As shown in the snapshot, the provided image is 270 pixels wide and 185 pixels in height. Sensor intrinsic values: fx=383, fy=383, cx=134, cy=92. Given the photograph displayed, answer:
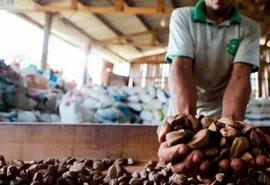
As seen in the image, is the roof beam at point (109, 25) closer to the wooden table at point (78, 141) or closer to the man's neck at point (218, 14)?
the man's neck at point (218, 14)

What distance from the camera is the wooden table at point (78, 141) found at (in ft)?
4.39

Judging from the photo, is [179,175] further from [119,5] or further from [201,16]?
[119,5]

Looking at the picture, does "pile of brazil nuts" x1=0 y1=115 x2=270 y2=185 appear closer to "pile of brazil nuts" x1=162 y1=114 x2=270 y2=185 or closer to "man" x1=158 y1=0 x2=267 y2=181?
"pile of brazil nuts" x1=162 y1=114 x2=270 y2=185

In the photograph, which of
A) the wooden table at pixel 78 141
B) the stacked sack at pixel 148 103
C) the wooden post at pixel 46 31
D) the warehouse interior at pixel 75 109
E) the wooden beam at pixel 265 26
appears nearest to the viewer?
the warehouse interior at pixel 75 109

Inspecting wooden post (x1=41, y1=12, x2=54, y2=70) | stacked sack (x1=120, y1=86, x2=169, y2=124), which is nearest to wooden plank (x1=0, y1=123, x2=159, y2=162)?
stacked sack (x1=120, y1=86, x2=169, y2=124)

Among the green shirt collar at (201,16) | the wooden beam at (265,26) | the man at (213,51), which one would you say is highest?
the wooden beam at (265,26)

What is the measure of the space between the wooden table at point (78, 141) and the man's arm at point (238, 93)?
0.53 ft

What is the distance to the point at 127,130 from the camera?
52.8 inches

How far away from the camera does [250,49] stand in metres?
1.46

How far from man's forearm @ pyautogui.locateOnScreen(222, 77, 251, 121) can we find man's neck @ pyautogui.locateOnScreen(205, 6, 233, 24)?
0.27m

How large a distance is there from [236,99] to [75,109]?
1761 mm

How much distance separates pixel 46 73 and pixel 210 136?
9.30 ft

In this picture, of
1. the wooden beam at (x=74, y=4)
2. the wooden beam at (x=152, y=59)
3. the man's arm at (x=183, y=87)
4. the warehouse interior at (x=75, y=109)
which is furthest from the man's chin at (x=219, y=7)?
the wooden beam at (x=152, y=59)

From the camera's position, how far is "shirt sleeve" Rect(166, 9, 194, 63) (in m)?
1.42
